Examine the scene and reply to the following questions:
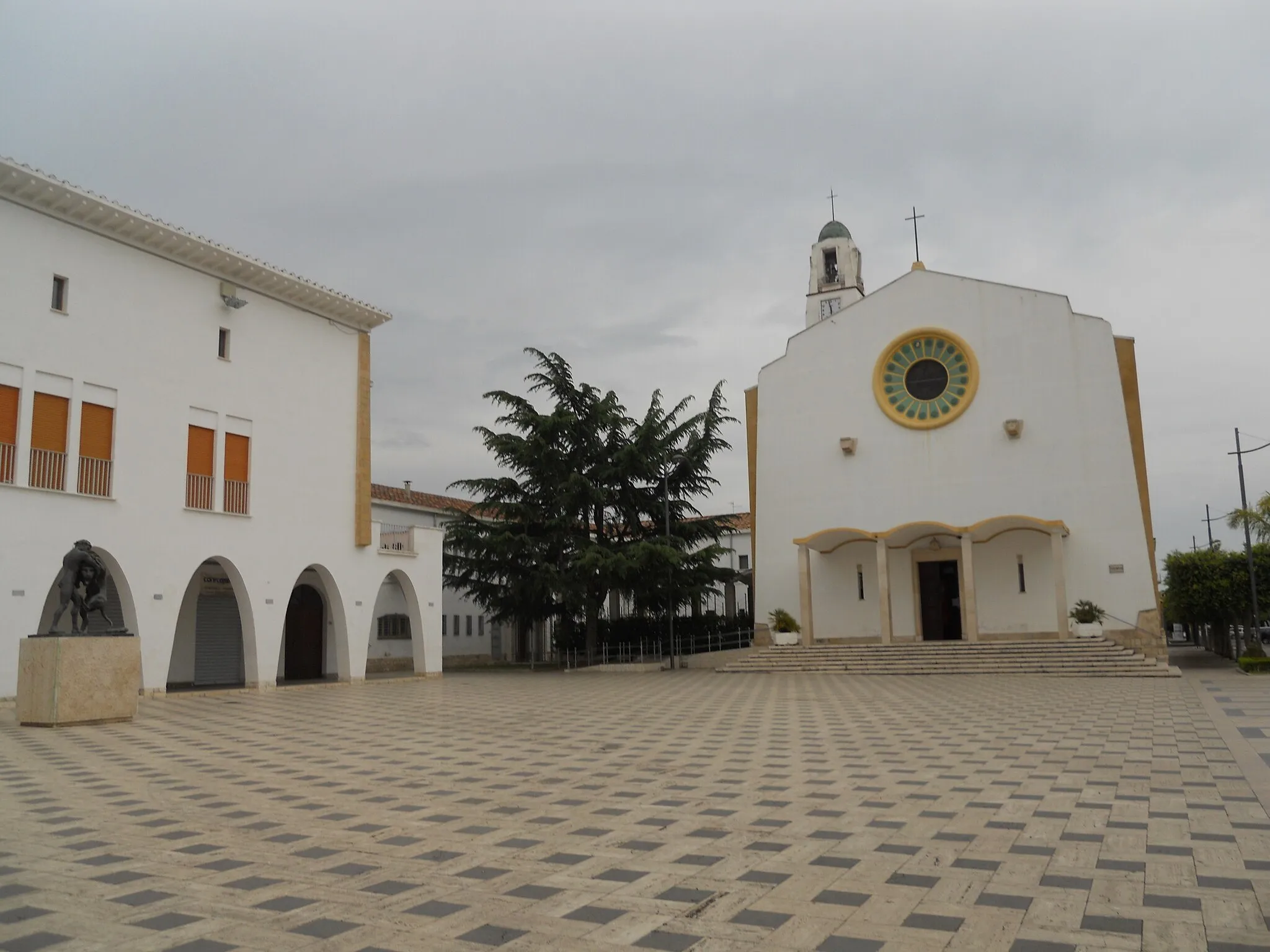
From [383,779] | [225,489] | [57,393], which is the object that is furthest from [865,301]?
[383,779]

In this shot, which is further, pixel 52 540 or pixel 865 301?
pixel 865 301

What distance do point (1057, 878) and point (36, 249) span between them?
20.7 meters

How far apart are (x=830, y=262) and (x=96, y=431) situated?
34.4m

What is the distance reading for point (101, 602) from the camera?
14789 millimetres

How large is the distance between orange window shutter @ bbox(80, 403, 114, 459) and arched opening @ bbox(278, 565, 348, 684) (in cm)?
912

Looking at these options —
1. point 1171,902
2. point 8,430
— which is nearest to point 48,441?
point 8,430

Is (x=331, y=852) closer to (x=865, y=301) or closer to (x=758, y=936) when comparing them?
(x=758, y=936)

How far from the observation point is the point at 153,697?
66.0 ft

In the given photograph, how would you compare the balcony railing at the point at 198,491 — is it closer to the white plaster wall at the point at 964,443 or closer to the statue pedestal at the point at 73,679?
the statue pedestal at the point at 73,679

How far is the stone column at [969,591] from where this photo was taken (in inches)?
1045

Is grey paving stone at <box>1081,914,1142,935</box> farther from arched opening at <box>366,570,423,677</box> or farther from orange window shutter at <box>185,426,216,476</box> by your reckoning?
arched opening at <box>366,570,423,677</box>

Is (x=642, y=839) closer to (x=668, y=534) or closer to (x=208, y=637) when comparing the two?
(x=208, y=637)

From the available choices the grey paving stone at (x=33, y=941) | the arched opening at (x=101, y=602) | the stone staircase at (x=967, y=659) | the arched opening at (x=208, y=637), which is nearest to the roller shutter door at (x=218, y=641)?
the arched opening at (x=208, y=637)

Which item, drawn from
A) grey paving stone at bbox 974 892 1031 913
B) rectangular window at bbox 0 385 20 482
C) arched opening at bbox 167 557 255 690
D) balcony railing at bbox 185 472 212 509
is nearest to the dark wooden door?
arched opening at bbox 167 557 255 690
